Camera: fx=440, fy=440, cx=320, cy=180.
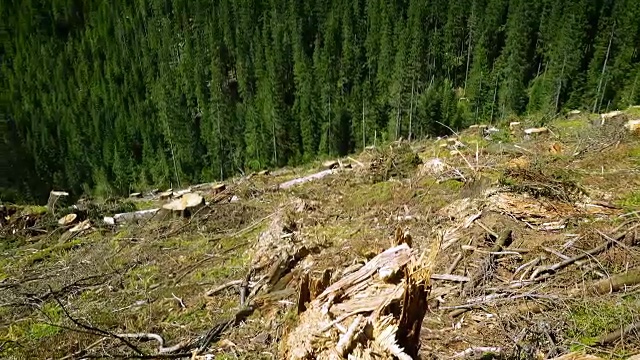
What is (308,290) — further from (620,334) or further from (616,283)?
(616,283)

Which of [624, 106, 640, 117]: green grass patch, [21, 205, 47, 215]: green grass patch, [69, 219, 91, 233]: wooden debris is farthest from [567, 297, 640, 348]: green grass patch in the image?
[21, 205, 47, 215]: green grass patch

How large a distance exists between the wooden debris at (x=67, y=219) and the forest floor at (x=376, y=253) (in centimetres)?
32

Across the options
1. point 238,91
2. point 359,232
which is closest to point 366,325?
point 359,232

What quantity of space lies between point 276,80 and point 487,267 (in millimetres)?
51057

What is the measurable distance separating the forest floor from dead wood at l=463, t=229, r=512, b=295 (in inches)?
0.7

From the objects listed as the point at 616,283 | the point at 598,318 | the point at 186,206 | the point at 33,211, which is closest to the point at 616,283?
the point at 616,283

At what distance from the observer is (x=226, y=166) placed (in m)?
49.1

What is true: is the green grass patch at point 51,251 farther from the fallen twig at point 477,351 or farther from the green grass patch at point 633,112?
the green grass patch at point 633,112

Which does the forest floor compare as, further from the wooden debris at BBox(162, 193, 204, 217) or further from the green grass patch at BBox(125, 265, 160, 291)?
the wooden debris at BBox(162, 193, 204, 217)

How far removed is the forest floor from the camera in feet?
13.1

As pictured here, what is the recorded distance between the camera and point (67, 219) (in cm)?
1093

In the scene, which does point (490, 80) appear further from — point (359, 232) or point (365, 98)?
point (359, 232)

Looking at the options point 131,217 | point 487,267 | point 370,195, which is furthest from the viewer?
point 131,217

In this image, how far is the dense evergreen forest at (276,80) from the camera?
45688 mm
